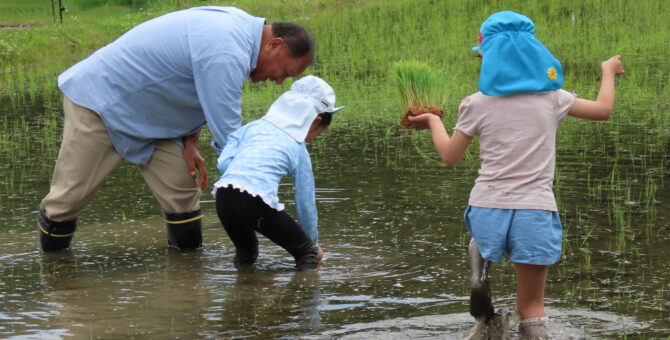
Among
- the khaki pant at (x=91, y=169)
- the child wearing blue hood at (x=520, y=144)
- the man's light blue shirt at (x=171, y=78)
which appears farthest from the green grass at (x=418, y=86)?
the khaki pant at (x=91, y=169)

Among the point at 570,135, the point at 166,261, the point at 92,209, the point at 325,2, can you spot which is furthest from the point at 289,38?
the point at 325,2

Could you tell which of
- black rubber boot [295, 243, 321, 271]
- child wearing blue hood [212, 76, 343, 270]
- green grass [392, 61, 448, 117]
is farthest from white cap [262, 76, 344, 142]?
black rubber boot [295, 243, 321, 271]

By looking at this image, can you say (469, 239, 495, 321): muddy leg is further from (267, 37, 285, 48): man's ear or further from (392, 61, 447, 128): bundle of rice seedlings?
(267, 37, 285, 48): man's ear

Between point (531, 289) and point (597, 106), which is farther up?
point (597, 106)

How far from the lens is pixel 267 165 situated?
455cm

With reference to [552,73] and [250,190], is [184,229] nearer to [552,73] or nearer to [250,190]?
[250,190]

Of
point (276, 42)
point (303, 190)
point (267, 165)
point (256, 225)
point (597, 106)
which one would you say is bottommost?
point (256, 225)

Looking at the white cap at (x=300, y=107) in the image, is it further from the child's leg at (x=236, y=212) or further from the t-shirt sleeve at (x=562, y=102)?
the t-shirt sleeve at (x=562, y=102)

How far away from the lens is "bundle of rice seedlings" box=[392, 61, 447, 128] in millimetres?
4398

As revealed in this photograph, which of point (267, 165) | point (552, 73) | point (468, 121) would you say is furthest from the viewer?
point (267, 165)

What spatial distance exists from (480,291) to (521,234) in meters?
0.31

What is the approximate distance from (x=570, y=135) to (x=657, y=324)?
14.7ft

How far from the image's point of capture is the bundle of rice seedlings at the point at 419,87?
14.4 feet

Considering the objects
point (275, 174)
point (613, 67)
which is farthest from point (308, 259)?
point (613, 67)
